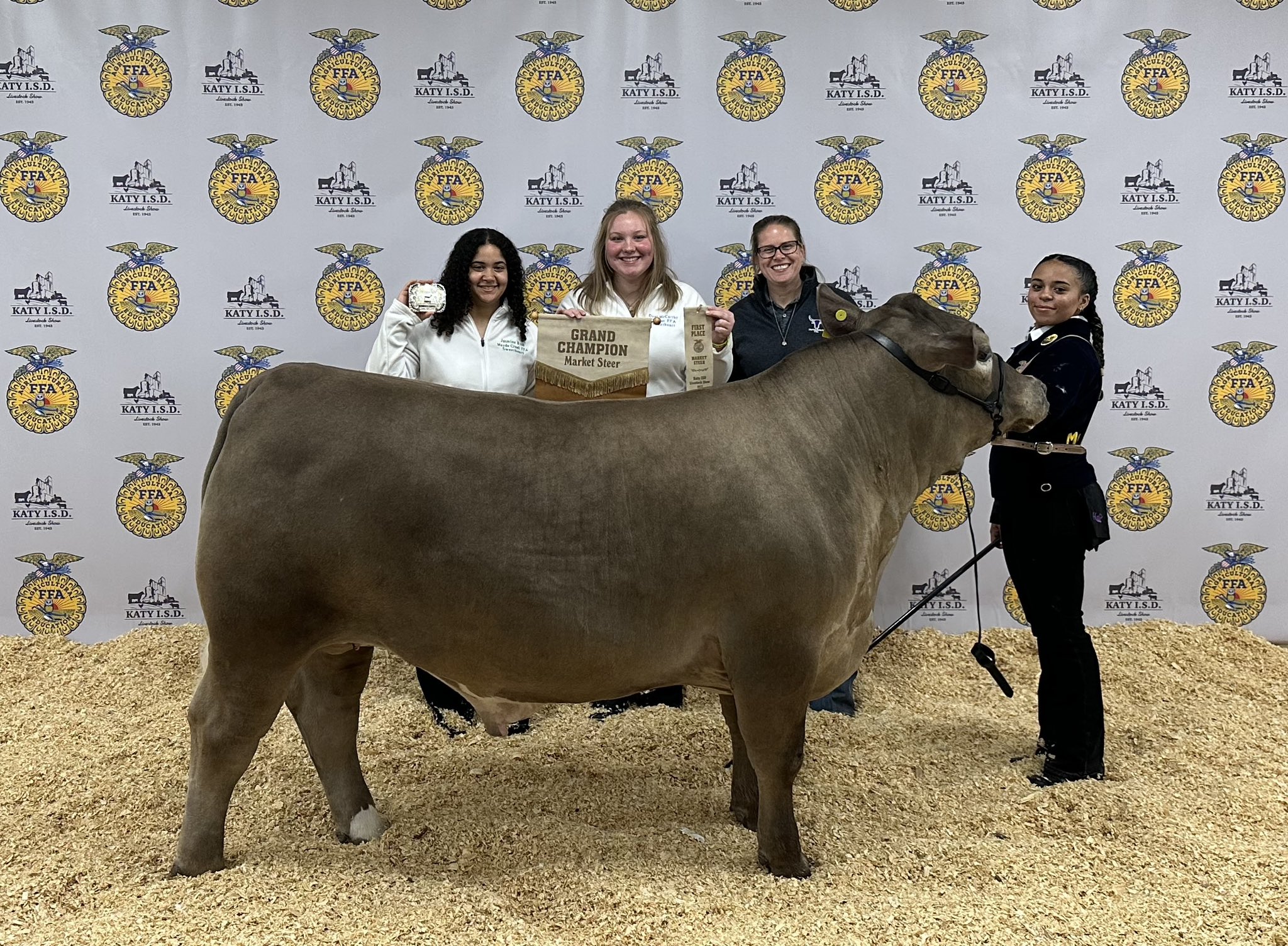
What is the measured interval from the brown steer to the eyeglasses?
150 centimetres

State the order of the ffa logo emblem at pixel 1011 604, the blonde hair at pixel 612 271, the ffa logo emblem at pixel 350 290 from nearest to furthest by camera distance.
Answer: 1. the blonde hair at pixel 612 271
2. the ffa logo emblem at pixel 350 290
3. the ffa logo emblem at pixel 1011 604

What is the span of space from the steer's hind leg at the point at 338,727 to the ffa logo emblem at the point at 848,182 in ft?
11.2

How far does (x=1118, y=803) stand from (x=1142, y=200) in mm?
3350

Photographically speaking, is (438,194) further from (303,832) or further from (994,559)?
(994,559)

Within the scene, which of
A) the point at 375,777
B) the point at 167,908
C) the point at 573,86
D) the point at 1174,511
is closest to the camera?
the point at 167,908

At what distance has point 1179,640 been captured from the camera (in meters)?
5.09

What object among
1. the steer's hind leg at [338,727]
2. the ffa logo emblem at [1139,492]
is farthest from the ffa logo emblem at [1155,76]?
the steer's hind leg at [338,727]

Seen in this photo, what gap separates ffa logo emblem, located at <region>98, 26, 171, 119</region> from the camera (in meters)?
4.84

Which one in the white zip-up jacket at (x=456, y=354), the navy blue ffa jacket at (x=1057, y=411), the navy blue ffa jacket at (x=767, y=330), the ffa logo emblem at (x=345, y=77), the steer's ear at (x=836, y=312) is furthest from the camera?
the ffa logo emblem at (x=345, y=77)

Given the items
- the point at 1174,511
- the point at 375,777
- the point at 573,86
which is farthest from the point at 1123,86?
the point at 375,777

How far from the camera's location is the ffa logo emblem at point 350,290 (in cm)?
494

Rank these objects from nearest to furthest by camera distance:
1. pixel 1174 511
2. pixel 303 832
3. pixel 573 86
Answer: pixel 303 832 → pixel 573 86 → pixel 1174 511

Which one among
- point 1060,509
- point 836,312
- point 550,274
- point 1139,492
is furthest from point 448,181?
point 1139,492

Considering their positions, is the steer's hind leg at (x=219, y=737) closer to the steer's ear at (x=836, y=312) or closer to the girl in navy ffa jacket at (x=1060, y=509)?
the steer's ear at (x=836, y=312)
